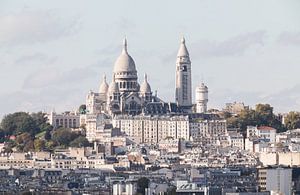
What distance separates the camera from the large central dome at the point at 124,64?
392 ft

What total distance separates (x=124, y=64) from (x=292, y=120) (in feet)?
29.2

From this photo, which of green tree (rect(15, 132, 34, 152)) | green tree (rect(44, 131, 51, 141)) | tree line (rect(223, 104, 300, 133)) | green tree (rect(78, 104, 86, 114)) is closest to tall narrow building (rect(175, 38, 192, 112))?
tree line (rect(223, 104, 300, 133))

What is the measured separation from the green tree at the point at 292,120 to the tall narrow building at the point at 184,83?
4904mm

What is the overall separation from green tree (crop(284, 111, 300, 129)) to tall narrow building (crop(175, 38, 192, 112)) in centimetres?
490

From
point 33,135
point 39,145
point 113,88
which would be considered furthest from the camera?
point 113,88

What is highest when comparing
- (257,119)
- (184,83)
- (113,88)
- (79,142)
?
(184,83)

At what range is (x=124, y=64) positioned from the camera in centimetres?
11969

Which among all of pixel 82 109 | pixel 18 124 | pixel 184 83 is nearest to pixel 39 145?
pixel 18 124

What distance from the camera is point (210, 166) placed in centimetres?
9612

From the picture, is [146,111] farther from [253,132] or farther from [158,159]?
[158,159]

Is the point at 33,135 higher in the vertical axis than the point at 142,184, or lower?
higher

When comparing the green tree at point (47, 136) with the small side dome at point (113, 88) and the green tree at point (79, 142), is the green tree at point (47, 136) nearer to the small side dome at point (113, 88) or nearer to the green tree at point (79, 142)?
the green tree at point (79, 142)

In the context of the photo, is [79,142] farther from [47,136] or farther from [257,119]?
[257,119]

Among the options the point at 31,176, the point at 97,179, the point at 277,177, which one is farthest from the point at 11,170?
the point at 277,177
